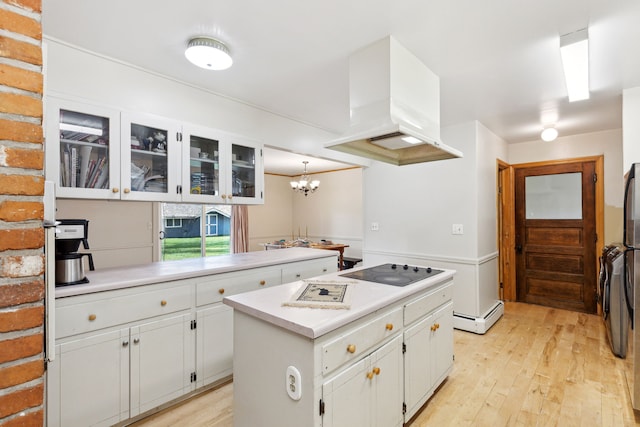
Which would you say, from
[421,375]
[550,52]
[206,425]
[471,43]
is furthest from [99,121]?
[550,52]

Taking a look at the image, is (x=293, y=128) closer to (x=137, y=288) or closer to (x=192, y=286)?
(x=192, y=286)

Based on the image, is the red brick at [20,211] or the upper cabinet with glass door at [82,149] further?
the upper cabinet with glass door at [82,149]

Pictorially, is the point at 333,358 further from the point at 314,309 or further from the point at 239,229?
the point at 239,229

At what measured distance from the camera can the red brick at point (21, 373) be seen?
2.97 feet

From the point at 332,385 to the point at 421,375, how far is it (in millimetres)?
959

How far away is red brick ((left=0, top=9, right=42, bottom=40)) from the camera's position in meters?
0.92

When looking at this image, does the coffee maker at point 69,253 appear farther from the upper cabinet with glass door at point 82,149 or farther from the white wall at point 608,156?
the white wall at point 608,156

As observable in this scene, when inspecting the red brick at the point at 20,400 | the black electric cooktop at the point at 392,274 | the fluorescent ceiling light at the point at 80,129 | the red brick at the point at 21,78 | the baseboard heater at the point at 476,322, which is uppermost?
the fluorescent ceiling light at the point at 80,129

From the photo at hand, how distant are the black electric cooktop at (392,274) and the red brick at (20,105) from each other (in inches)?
74.3

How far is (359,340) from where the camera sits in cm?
152

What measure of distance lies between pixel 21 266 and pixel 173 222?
5.20 metres

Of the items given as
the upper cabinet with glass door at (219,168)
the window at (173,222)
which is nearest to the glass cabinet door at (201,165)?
the upper cabinet with glass door at (219,168)

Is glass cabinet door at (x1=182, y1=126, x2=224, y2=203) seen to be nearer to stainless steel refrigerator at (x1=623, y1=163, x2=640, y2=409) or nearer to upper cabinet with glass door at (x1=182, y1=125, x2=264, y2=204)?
upper cabinet with glass door at (x1=182, y1=125, x2=264, y2=204)

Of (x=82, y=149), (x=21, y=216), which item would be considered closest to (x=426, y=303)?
(x=21, y=216)
